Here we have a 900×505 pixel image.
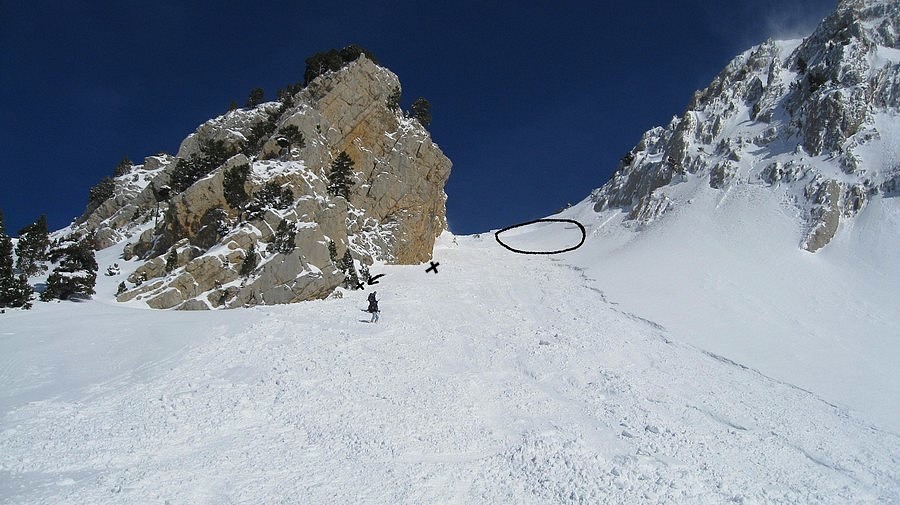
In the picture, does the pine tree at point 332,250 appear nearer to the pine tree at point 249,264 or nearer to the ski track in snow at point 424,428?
the pine tree at point 249,264

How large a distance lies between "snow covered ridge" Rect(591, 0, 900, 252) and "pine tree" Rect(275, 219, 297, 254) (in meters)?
42.7

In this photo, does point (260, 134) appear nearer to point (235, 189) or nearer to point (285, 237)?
point (235, 189)

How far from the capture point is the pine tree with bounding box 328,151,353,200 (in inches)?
1932

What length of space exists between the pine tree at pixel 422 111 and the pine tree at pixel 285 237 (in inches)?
1265

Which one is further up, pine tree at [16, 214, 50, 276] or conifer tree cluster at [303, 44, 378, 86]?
conifer tree cluster at [303, 44, 378, 86]

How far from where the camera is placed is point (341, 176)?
49.5 meters

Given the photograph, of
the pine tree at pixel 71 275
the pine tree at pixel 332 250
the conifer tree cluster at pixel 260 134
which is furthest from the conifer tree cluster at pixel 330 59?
the pine tree at pixel 71 275

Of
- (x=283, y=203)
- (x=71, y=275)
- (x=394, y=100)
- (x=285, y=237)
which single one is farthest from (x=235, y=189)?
(x=394, y=100)

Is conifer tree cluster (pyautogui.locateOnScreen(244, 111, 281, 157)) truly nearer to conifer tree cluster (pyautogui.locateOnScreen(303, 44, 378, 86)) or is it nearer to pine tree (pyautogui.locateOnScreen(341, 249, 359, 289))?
conifer tree cluster (pyautogui.locateOnScreen(303, 44, 378, 86))

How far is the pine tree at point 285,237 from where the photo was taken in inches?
1410

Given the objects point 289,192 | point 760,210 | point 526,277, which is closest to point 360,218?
point 289,192

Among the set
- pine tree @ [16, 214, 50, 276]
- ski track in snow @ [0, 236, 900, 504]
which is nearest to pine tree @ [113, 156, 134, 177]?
pine tree @ [16, 214, 50, 276]

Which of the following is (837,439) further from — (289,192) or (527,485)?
(289,192)

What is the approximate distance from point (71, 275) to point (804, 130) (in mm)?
68832
